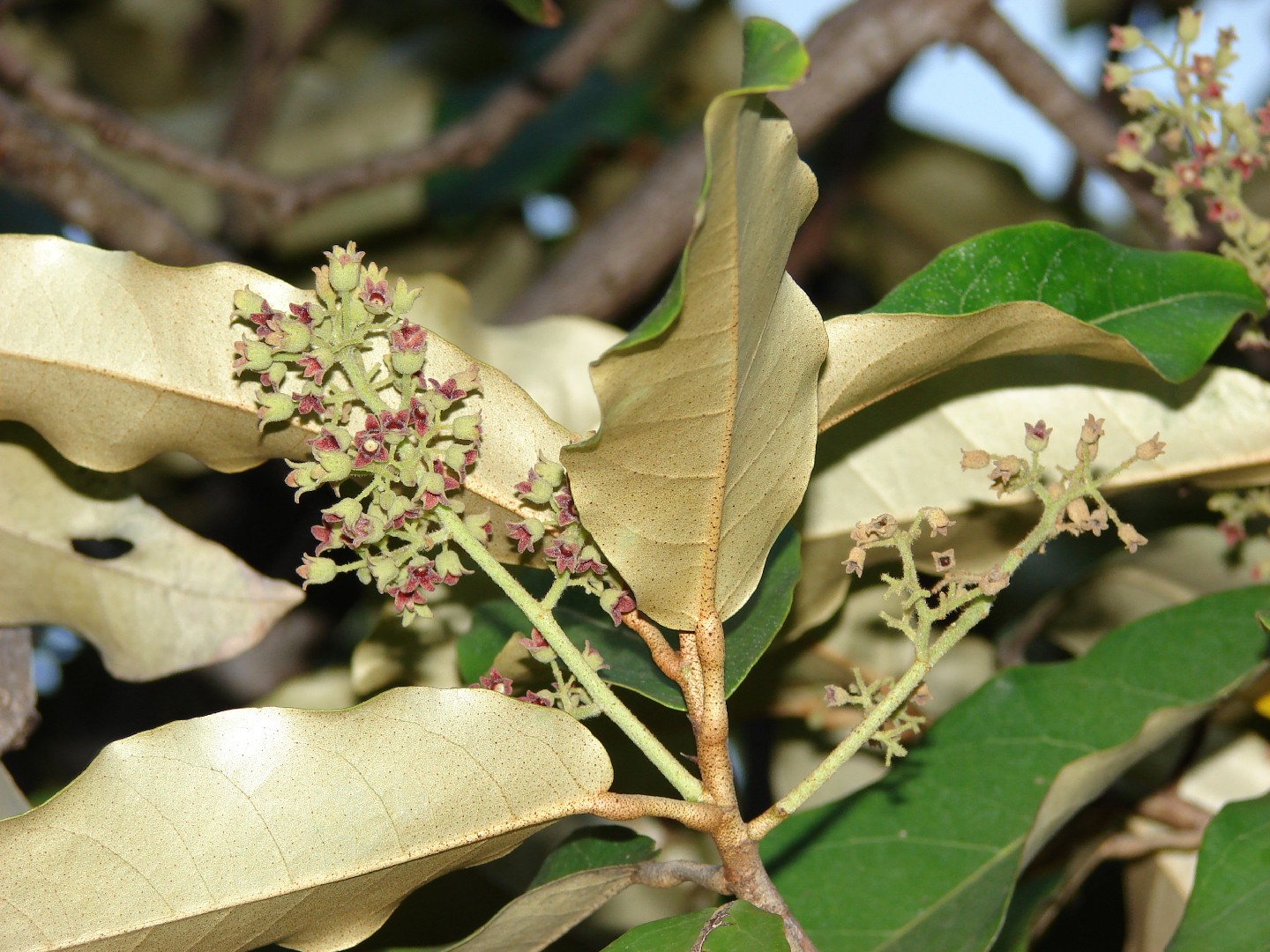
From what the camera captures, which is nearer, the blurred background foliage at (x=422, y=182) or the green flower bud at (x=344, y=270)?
the green flower bud at (x=344, y=270)

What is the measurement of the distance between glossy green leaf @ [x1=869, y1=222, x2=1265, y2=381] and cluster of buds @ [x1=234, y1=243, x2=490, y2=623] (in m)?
0.37

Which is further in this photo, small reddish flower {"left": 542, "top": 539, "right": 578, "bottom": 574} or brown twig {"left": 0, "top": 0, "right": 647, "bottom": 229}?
brown twig {"left": 0, "top": 0, "right": 647, "bottom": 229}

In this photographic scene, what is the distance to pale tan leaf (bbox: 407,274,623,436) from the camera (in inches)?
51.1

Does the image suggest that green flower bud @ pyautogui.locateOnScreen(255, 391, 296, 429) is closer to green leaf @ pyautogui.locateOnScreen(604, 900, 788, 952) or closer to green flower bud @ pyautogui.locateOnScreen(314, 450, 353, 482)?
green flower bud @ pyautogui.locateOnScreen(314, 450, 353, 482)

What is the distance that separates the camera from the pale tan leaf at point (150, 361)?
925 mm

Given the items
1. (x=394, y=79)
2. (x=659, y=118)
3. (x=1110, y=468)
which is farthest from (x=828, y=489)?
(x=394, y=79)

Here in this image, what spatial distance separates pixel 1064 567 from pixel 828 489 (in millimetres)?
712

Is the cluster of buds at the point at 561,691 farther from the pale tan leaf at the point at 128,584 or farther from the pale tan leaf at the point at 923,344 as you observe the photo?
the pale tan leaf at the point at 128,584

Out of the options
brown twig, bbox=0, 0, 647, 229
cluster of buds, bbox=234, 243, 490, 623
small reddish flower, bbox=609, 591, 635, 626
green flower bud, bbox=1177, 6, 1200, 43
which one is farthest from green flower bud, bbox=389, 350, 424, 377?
brown twig, bbox=0, 0, 647, 229

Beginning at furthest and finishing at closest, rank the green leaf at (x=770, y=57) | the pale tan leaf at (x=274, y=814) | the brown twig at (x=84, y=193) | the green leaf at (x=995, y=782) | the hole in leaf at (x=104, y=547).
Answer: the brown twig at (x=84, y=193) < the hole in leaf at (x=104, y=547) < the green leaf at (x=995, y=782) < the pale tan leaf at (x=274, y=814) < the green leaf at (x=770, y=57)

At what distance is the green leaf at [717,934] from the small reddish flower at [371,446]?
375 millimetres

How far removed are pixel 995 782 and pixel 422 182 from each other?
190cm

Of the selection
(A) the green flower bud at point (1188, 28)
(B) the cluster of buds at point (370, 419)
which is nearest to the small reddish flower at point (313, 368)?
(B) the cluster of buds at point (370, 419)

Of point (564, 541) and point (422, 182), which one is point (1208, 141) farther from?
point (422, 182)
